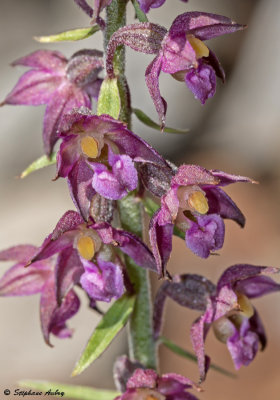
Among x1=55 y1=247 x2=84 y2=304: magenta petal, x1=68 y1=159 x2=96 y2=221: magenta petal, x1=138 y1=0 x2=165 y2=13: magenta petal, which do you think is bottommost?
x1=55 y1=247 x2=84 y2=304: magenta petal

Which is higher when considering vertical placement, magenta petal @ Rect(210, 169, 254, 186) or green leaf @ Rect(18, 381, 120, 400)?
magenta petal @ Rect(210, 169, 254, 186)

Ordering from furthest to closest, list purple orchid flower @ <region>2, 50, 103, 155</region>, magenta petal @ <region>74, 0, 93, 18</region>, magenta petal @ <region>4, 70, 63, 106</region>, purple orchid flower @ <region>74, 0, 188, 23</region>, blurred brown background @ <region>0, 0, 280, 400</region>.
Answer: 1. blurred brown background @ <region>0, 0, 280, 400</region>
2. magenta petal @ <region>4, 70, 63, 106</region>
3. purple orchid flower @ <region>2, 50, 103, 155</region>
4. magenta petal @ <region>74, 0, 93, 18</region>
5. purple orchid flower @ <region>74, 0, 188, 23</region>

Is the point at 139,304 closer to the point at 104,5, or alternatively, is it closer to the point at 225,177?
the point at 225,177

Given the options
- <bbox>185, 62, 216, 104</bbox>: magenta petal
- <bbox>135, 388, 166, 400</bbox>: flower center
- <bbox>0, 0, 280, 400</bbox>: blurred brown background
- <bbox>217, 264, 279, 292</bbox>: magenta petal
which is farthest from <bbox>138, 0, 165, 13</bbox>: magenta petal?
<bbox>0, 0, 280, 400</bbox>: blurred brown background

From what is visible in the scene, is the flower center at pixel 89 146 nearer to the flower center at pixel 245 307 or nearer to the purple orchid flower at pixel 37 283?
the purple orchid flower at pixel 37 283

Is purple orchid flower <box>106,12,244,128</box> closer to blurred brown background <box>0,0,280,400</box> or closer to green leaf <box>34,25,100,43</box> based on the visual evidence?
green leaf <box>34,25,100,43</box>

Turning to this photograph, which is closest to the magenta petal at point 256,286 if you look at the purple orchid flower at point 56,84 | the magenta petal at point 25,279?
the magenta petal at point 25,279
